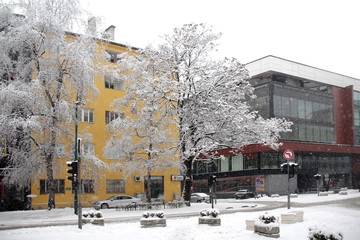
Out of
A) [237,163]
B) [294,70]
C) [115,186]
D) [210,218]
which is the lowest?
[115,186]

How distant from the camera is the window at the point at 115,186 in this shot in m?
36.3

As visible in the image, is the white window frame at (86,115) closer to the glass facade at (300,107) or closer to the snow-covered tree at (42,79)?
the snow-covered tree at (42,79)

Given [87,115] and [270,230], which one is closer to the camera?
[270,230]

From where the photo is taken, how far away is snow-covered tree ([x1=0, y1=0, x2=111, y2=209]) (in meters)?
24.7

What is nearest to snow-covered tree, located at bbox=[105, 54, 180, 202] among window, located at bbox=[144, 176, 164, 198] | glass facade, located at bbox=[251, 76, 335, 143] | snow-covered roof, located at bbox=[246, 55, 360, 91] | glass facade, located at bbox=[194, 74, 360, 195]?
window, located at bbox=[144, 176, 164, 198]

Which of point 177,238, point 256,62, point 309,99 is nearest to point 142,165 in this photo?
point 177,238

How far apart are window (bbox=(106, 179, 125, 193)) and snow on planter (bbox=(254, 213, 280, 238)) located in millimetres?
23750

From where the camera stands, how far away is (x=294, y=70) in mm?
58188

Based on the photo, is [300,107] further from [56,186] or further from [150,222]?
[150,222]

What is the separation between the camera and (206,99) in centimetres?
2830

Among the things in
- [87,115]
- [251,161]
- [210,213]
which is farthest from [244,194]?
[210,213]

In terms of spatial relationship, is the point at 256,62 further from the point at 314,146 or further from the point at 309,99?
the point at 314,146

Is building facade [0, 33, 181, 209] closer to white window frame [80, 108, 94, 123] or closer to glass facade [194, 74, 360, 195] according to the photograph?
white window frame [80, 108, 94, 123]

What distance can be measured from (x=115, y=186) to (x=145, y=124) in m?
10.6
